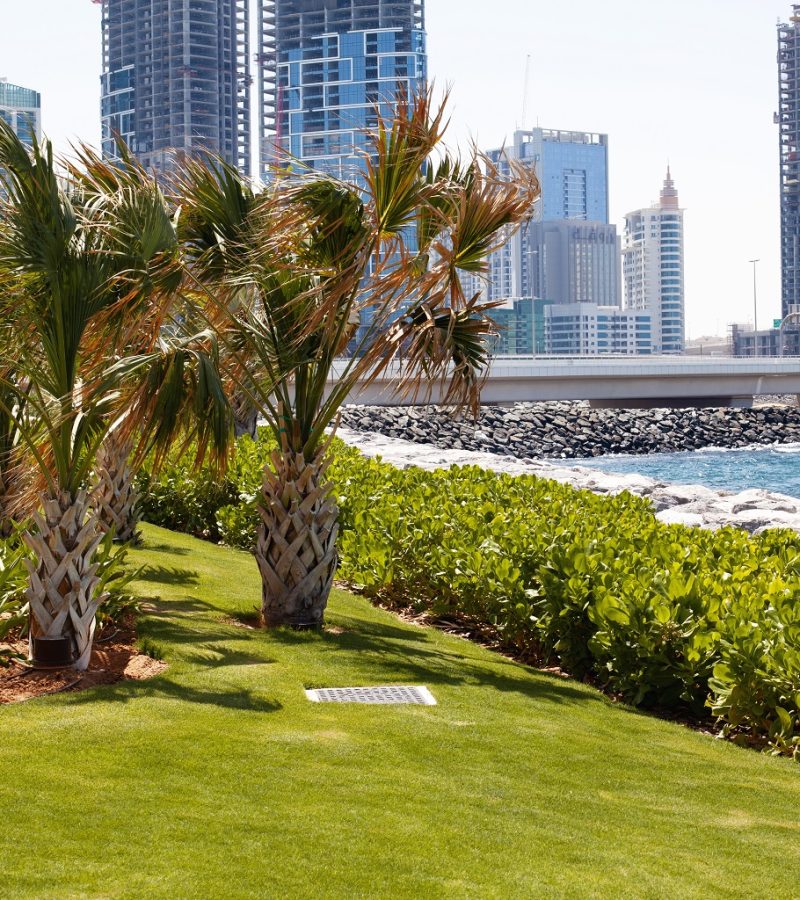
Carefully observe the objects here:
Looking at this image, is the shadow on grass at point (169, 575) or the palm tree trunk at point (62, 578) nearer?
the palm tree trunk at point (62, 578)

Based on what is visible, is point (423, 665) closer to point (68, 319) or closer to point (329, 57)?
point (68, 319)

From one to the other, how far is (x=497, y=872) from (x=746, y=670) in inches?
114

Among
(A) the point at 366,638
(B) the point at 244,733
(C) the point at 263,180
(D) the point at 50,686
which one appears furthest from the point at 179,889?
(C) the point at 263,180

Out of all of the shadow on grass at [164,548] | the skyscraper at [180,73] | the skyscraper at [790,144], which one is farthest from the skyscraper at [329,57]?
the shadow on grass at [164,548]

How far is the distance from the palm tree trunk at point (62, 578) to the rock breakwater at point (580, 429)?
38.8 meters

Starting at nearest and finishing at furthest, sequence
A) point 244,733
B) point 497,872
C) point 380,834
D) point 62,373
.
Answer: point 497,872 < point 380,834 < point 244,733 < point 62,373

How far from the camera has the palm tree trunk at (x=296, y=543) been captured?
9359 millimetres

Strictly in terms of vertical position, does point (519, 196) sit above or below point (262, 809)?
above

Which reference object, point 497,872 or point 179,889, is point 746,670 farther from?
point 179,889

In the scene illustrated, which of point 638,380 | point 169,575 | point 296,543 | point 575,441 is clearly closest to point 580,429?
point 575,441

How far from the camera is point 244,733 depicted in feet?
19.8

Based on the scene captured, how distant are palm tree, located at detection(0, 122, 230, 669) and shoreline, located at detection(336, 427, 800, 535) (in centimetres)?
583

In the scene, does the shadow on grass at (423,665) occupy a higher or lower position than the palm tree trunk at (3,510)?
lower

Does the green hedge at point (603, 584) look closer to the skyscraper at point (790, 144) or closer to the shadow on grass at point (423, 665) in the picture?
the shadow on grass at point (423, 665)
